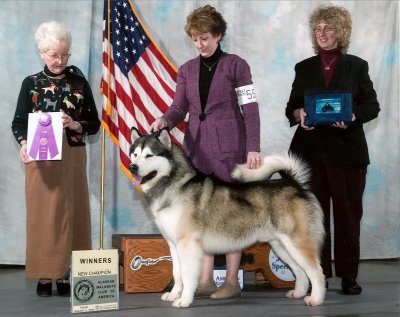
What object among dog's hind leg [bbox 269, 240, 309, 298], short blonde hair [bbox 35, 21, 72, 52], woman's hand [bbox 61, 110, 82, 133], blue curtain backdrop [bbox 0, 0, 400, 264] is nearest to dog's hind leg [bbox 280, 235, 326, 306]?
dog's hind leg [bbox 269, 240, 309, 298]

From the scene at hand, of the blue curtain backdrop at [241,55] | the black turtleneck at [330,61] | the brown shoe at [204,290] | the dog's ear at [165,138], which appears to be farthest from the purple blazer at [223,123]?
the blue curtain backdrop at [241,55]

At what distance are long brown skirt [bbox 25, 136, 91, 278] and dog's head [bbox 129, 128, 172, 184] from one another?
0.63 meters

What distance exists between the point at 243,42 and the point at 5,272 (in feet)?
10.8

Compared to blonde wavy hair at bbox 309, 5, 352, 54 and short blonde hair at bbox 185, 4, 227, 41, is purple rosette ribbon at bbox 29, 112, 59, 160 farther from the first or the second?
blonde wavy hair at bbox 309, 5, 352, 54

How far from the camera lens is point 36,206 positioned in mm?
3887

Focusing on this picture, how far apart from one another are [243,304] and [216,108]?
128 cm

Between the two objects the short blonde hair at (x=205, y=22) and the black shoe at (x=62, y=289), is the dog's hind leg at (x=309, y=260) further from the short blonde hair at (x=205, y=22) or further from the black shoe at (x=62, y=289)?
the black shoe at (x=62, y=289)

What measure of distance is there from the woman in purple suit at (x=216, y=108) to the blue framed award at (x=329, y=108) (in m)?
0.43

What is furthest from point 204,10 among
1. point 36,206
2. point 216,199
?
point 36,206

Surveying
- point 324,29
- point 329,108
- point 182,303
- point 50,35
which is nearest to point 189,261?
point 182,303

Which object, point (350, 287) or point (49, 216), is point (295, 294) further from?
point (49, 216)

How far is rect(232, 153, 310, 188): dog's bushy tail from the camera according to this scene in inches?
145

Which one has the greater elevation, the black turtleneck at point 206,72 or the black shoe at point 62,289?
the black turtleneck at point 206,72

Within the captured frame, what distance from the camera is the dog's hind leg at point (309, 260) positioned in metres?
3.60
